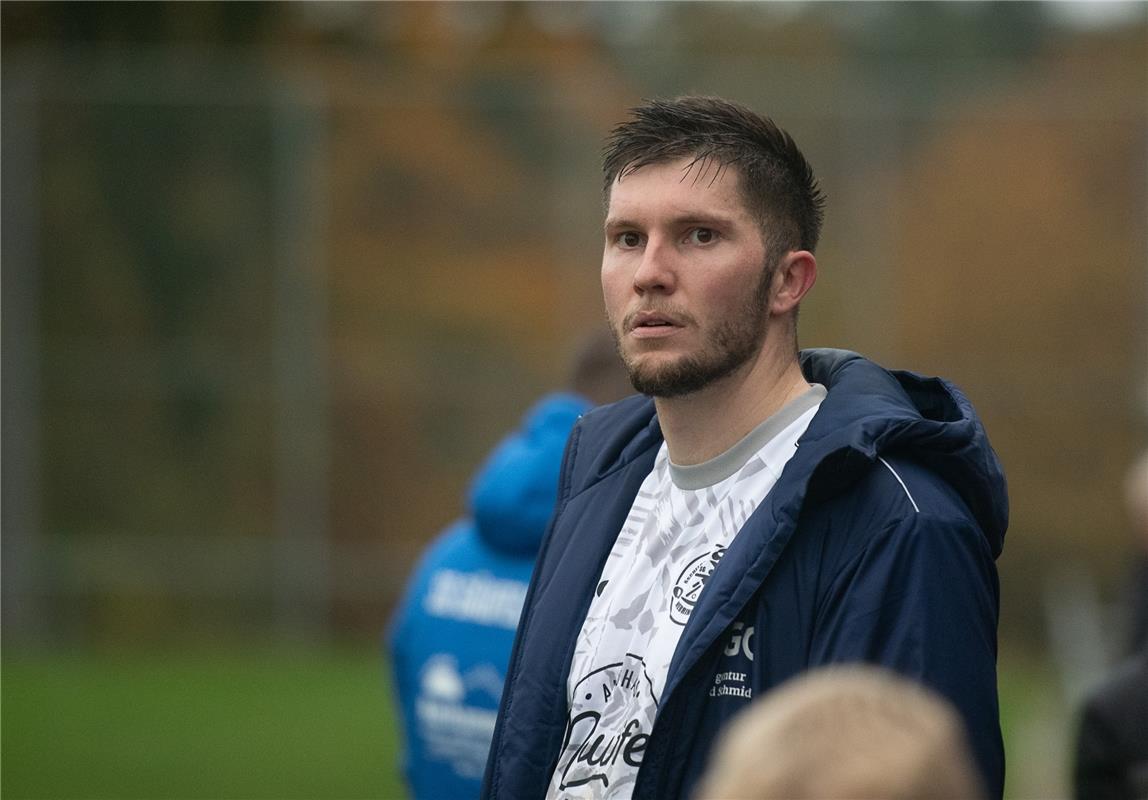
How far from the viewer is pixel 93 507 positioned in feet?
40.3

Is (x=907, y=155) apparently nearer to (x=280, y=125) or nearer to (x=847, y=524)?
(x=280, y=125)

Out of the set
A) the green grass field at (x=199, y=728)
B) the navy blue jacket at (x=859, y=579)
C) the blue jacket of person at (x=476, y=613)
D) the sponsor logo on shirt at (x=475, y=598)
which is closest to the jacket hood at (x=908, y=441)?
the navy blue jacket at (x=859, y=579)

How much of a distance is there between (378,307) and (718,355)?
10.1m

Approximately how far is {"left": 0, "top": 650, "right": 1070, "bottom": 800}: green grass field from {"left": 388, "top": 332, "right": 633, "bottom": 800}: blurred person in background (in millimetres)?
4209

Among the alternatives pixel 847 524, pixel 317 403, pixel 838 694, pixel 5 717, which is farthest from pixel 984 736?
pixel 317 403

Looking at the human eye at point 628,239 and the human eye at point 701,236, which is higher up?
the human eye at point 701,236

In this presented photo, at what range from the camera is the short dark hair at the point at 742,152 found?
2.54m

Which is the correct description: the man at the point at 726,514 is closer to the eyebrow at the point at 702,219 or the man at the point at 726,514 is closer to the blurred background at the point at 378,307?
the eyebrow at the point at 702,219

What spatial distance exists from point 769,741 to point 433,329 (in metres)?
11.2

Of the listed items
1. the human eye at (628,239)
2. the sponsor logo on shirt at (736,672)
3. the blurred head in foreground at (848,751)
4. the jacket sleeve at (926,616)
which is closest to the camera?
the blurred head in foreground at (848,751)

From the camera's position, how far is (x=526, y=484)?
4035 mm

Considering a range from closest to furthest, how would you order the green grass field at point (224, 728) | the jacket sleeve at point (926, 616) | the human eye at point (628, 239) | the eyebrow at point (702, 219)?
1. the jacket sleeve at point (926, 616)
2. the eyebrow at point (702, 219)
3. the human eye at point (628, 239)
4. the green grass field at point (224, 728)

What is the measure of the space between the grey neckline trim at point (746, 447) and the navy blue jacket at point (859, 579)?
8 cm

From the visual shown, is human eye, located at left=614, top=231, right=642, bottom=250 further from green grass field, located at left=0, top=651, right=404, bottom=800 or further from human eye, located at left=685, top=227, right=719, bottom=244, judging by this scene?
green grass field, located at left=0, top=651, right=404, bottom=800
